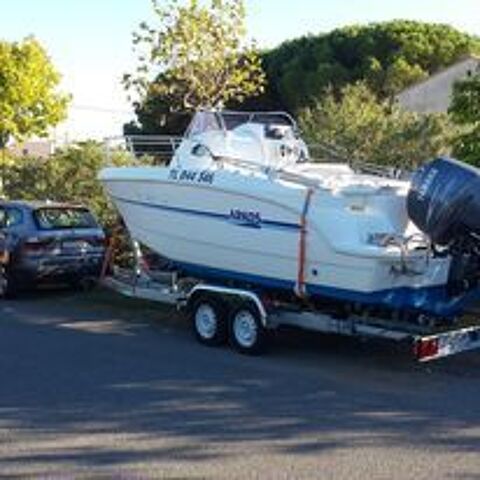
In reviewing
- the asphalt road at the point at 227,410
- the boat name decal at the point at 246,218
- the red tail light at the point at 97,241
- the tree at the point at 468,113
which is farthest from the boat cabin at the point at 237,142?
the red tail light at the point at 97,241

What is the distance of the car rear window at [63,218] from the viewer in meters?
17.1

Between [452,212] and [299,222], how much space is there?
1623 millimetres

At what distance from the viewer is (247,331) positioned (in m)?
12.0

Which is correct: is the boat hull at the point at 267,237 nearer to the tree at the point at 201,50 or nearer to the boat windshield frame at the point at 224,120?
the boat windshield frame at the point at 224,120

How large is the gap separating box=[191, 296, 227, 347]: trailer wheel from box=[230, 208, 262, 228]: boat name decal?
914mm

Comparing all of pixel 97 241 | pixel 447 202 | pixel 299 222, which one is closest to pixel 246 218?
pixel 299 222

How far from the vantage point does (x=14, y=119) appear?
39.9 metres

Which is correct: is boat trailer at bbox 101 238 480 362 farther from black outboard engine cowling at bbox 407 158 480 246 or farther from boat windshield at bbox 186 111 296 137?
boat windshield at bbox 186 111 296 137

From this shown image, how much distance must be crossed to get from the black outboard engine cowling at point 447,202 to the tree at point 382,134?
9482 mm

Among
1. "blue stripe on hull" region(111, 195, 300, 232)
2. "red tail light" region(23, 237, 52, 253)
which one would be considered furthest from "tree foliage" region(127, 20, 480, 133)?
"blue stripe on hull" region(111, 195, 300, 232)

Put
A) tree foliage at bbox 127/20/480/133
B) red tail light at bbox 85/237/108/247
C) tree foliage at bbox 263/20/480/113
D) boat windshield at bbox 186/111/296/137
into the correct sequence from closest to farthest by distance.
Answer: boat windshield at bbox 186/111/296/137, red tail light at bbox 85/237/108/247, tree foliage at bbox 127/20/480/133, tree foliage at bbox 263/20/480/113

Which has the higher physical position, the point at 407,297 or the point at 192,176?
→ the point at 192,176

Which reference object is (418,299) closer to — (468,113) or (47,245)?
(468,113)

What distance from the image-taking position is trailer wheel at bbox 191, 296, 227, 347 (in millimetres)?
12281
